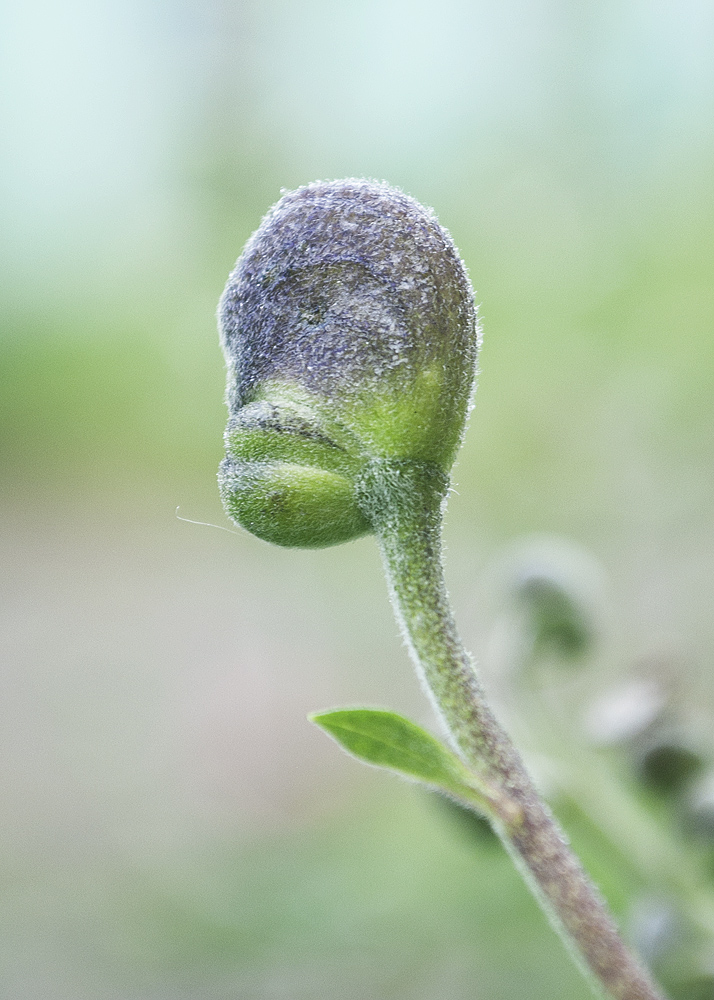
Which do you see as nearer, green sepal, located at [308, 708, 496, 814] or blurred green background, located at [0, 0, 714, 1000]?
green sepal, located at [308, 708, 496, 814]

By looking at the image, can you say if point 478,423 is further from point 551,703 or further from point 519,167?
point 551,703

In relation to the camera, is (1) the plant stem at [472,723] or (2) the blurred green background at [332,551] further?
(2) the blurred green background at [332,551]

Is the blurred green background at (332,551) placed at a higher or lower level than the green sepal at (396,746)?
higher

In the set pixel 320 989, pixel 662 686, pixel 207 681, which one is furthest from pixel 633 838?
pixel 207 681

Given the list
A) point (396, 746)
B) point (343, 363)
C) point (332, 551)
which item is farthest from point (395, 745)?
point (332, 551)
